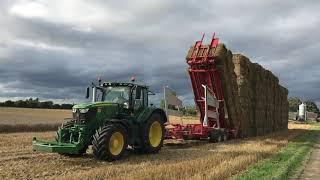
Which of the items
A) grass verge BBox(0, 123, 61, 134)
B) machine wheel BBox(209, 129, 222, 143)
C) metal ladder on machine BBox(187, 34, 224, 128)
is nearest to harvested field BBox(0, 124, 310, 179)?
machine wheel BBox(209, 129, 222, 143)

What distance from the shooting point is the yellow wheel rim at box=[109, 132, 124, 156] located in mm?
13227

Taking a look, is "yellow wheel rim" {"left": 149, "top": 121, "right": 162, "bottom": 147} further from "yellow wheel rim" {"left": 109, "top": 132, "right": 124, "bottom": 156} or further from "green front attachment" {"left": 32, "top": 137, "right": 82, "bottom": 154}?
"green front attachment" {"left": 32, "top": 137, "right": 82, "bottom": 154}

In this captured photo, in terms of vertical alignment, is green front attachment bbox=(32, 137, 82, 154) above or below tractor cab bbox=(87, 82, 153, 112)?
below

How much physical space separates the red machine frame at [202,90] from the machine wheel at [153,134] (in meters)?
4.05

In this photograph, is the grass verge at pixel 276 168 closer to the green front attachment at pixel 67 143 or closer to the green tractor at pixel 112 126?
the green tractor at pixel 112 126

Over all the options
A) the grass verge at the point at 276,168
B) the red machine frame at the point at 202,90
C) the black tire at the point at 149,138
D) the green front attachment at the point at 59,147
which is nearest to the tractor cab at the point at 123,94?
the black tire at the point at 149,138

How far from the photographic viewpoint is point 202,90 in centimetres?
2206

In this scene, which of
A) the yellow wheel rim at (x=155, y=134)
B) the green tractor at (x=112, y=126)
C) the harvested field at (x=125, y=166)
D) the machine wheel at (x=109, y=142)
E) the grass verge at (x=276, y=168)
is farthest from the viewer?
the yellow wheel rim at (x=155, y=134)

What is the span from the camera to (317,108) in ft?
499

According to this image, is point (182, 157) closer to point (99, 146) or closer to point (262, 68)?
point (99, 146)

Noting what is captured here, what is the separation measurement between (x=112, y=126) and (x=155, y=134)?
9.28 ft

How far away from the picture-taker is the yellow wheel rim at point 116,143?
1323 cm

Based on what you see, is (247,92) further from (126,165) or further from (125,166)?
(125,166)

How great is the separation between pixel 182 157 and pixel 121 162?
2220mm
